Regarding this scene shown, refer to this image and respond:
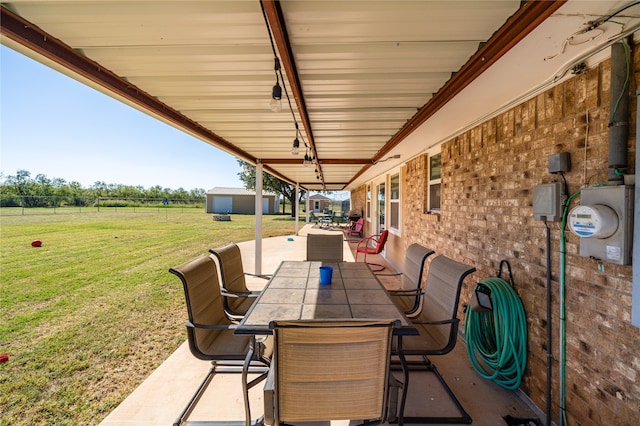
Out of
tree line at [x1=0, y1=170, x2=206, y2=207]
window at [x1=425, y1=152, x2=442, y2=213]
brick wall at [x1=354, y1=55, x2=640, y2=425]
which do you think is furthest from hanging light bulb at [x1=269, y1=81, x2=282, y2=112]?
tree line at [x1=0, y1=170, x2=206, y2=207]

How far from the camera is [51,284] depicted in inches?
206

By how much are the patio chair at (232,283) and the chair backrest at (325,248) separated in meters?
1.26

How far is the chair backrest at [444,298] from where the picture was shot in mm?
2074

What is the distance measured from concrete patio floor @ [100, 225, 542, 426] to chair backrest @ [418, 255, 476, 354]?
0.50 m

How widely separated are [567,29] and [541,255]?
152 centimetres

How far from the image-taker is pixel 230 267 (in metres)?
2.95

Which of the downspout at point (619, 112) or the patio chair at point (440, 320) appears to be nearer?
A: the downspout at point (619, 112)

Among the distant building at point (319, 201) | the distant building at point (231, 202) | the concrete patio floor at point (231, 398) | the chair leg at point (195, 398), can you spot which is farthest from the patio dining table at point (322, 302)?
the distant building at point (231, 202)

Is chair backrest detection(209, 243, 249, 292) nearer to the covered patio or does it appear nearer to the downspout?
the covered patio

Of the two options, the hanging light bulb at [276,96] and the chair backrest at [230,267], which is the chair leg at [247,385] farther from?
the hanging light bulb at [276,96]

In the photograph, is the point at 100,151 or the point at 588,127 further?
the point at 100,151

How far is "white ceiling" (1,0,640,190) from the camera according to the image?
4.82 feet

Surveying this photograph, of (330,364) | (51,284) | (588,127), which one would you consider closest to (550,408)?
(330,364)

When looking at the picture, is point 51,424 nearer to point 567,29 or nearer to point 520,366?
point 520,366
